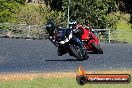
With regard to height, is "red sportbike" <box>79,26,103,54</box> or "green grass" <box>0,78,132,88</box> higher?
"green grass" <box>0,78,132,88</box>

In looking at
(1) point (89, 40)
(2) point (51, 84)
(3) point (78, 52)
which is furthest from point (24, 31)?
(2) point (51, 84)

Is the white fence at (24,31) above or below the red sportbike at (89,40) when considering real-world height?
below

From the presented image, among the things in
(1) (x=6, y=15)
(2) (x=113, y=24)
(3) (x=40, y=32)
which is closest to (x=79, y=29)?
(3) (x=40, y=32)

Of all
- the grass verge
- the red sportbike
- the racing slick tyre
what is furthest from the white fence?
the grass verge

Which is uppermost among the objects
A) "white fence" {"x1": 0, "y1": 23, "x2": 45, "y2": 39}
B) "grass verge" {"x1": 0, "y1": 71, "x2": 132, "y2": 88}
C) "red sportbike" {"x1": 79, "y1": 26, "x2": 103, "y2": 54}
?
"grass verge" {"x1": 0, "y1": 71, "x2": 132, "y2": 88}

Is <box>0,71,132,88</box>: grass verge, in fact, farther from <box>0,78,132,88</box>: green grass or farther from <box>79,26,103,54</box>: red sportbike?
<box>79,26,103,54</box>: red sportbike

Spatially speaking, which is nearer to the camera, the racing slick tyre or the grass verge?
the grass verge

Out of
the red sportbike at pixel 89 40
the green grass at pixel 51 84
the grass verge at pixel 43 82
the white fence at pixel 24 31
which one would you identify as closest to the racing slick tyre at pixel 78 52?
the red sportbike at pixel 89 40

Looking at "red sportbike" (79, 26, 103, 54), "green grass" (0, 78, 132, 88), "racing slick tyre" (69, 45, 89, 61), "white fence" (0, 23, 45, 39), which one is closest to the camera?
"green grass" (0, 78, 132, 88)

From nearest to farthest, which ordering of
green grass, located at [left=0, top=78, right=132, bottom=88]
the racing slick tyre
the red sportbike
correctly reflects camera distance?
green grass, located at [left=0, top=78, right=132, bottom=88]
the racing slick tyre
the red sportbike

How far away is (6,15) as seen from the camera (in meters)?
50.7

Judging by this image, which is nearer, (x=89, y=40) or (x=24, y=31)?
(x=89, y=40)

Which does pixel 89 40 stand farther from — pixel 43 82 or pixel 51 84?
pixel 51 84

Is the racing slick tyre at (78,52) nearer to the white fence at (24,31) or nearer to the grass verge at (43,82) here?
the grass verge at (43,82)
